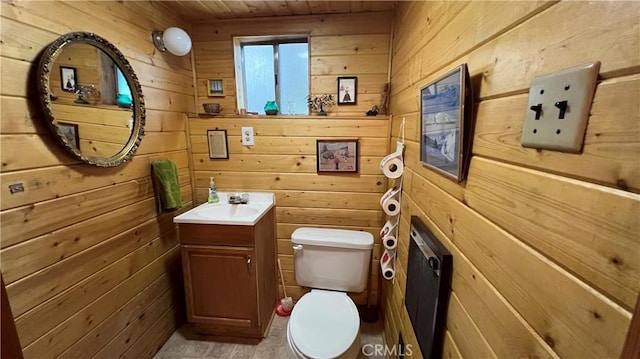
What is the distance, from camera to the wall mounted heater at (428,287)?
0.84 m

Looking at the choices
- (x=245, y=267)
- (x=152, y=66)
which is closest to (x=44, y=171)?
(x=152, y=66)

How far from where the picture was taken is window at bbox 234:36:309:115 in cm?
215

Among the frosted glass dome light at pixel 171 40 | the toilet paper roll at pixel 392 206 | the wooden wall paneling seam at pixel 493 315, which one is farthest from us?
the frosted glass dome light at pixel 171 40

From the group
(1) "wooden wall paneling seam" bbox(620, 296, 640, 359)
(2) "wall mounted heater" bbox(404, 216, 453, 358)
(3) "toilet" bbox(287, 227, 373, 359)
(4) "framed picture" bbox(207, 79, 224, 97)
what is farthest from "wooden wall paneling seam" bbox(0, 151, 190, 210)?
(1) "wooden wall paneling seam" bbox(620, 296, 640, 359)

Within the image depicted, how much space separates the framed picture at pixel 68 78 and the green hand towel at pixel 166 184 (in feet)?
1.97

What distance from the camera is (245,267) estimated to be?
5.75ft

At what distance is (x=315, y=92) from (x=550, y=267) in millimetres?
1915

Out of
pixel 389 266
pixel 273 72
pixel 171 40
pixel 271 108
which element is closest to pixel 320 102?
pixel 271 108

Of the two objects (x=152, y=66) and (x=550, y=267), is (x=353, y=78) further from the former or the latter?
(x=550, y=267)

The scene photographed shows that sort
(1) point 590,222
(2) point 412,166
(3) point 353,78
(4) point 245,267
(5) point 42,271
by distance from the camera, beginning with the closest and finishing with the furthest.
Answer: (1) point 590,222, (5) point 42,271, (2) point 412,166, (4) point 245,267, (3) point 353,78

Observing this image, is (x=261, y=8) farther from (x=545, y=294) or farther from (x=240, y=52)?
(x=545, y=294)

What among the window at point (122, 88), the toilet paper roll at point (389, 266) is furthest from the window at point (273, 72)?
the toilet paper roll at point (389, 266)

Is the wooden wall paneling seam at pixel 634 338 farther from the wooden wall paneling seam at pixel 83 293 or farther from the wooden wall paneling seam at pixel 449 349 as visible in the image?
the wooden wall paneling seam at pixel 83 293

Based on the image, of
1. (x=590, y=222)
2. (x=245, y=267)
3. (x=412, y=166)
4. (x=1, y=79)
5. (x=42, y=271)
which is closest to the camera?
(x=590, y=222)
